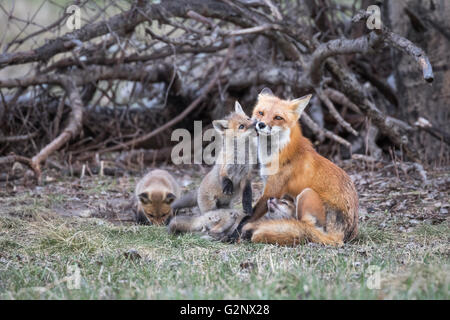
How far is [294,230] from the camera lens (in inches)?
203

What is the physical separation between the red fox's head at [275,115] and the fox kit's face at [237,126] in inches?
35.4

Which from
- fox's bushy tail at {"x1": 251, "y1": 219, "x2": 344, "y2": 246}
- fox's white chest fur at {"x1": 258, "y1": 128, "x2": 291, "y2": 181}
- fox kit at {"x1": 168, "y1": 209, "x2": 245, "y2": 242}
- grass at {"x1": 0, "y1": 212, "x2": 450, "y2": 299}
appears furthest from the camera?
fox kit at {"x1": 168, "y1": 209, "x2": 245, "y2": 242}

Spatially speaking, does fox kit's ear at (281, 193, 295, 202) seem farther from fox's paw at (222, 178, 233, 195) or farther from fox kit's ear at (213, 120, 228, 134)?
fox kit's ear at (213, 120, 228, 134)

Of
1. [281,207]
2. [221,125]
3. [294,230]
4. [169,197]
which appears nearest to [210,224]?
[281,207]

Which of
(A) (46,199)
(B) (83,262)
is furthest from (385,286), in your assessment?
(A) (46,199)

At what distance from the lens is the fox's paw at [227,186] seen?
6.68 m

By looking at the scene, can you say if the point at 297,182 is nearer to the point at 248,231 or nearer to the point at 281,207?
the point at 281,207

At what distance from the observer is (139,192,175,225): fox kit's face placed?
7.01 m

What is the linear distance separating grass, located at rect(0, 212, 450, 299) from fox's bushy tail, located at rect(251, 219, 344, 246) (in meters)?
0.14

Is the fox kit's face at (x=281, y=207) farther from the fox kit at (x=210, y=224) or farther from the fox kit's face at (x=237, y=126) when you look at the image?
the fox kit's face at (x=237, y=126)

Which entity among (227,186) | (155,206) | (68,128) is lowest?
(155,206)

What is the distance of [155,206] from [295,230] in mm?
2532

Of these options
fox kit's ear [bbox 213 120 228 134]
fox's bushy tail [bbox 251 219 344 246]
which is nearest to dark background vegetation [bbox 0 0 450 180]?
fox kit's ear [bbox 213 120 228 134]
